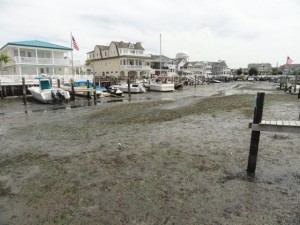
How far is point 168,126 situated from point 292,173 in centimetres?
667

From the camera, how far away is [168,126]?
12.1 meters

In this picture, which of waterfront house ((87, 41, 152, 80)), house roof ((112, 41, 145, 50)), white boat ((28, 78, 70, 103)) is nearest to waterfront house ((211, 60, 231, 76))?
waterfront house ((87, 41, 152, 80))

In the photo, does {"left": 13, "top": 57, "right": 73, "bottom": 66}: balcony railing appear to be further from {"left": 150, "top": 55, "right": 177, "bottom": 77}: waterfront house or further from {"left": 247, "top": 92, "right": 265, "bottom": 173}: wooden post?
{"left": 247, "top": 92, "right": 265, "bottom": 173}: wooden post

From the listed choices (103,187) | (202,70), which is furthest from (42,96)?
(202,70)

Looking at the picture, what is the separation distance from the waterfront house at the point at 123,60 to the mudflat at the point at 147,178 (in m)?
44.6

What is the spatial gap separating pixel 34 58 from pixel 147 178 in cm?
3848

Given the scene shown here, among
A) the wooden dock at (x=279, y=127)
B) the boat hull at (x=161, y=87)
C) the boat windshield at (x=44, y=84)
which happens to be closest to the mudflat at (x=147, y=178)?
the wooden dock at (x=279, y=127)

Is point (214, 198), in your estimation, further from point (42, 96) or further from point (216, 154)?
point (42, 96)

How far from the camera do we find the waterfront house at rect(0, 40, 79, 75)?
1442 inches

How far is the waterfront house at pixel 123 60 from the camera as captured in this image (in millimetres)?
53766

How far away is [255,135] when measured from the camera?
599 centimetres

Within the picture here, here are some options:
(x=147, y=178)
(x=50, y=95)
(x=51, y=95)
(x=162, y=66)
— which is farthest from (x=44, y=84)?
(x=162, y=66)

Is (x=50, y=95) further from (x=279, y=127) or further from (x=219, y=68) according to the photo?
(x=219, y=68)

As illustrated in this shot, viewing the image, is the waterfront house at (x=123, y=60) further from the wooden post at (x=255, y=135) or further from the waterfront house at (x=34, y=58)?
the wooden post at (x=255, y=135)
